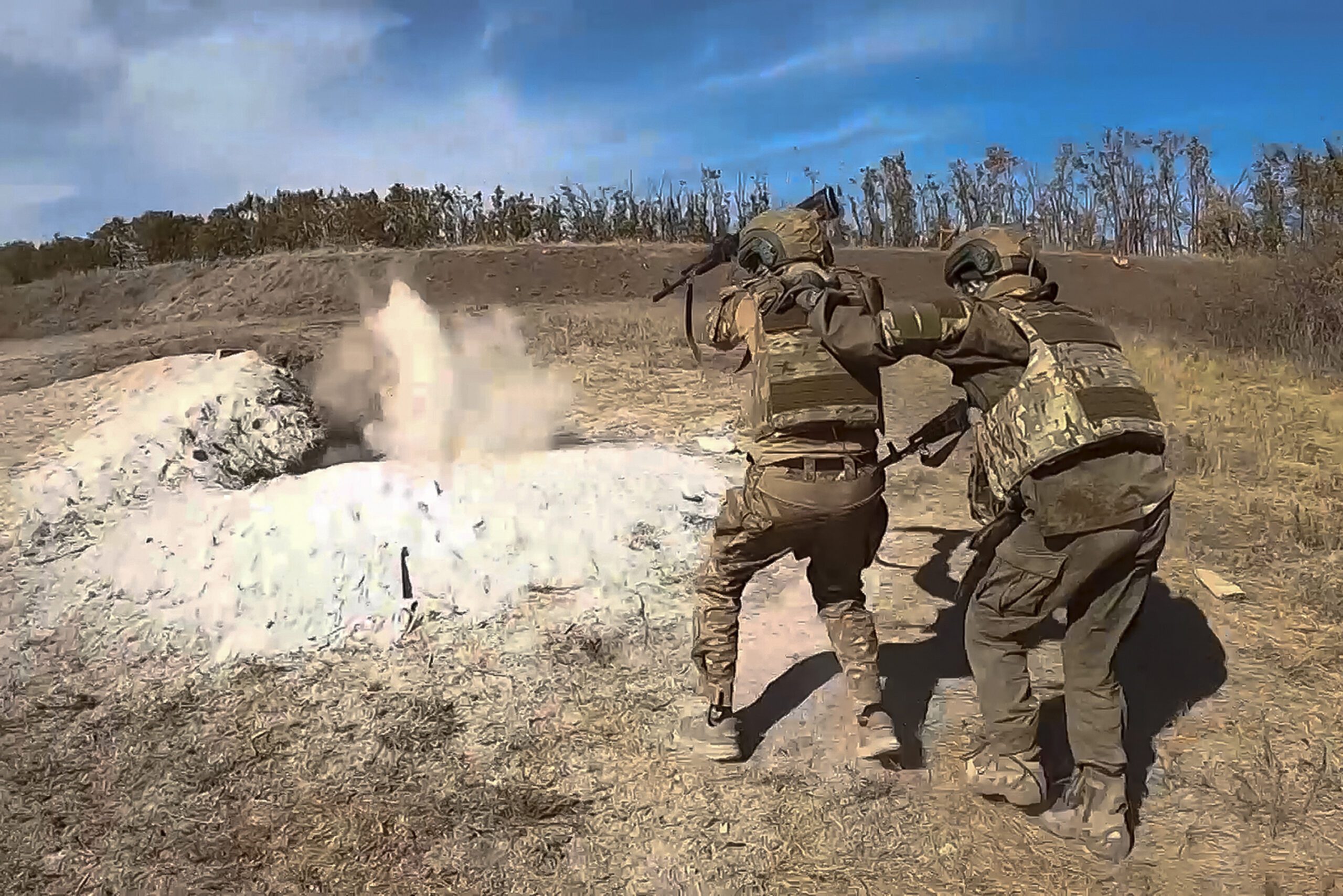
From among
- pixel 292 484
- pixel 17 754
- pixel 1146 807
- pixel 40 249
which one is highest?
pixel 40 249

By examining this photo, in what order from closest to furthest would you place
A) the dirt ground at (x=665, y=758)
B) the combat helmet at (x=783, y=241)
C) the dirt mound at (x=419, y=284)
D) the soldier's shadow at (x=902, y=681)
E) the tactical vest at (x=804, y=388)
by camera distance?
the dirt ground at (x=665, y=758), the tactical vest at (x=804, y=388), the combat helmet at (x=783, y=241), the soldier's shadow at (x=902, y=681), the dirt mound at (x=419, y=284)

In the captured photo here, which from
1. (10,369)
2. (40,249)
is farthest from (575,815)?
(40,249)

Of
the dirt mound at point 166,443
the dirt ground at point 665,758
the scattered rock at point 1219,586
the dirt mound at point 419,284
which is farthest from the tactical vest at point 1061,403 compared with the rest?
the dirt mound at point 419,284

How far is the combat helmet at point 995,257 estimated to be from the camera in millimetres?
4328

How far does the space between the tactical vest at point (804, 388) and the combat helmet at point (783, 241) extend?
12.5 inches

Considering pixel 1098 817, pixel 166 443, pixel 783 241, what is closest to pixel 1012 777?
pixel 1098 817

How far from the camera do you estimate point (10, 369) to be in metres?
11.9

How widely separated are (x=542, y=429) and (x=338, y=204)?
85.7ft

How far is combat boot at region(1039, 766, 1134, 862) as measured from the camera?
4258mm

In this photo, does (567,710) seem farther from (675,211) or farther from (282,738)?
(675,211)

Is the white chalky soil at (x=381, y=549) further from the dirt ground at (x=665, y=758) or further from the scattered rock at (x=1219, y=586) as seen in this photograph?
the scattered rock at (x=1219, y=586)

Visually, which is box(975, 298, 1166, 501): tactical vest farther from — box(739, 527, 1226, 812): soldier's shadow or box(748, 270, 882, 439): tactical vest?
box(739, 527, 1226, 812): soldier's shadow

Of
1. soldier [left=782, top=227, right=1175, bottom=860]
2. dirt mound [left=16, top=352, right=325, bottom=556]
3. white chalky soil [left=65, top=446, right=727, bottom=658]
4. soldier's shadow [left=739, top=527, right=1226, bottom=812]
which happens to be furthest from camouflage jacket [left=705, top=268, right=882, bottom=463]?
dirt mound [left=16, top=352, right=325, bottom=556]

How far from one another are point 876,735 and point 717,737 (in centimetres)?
73
